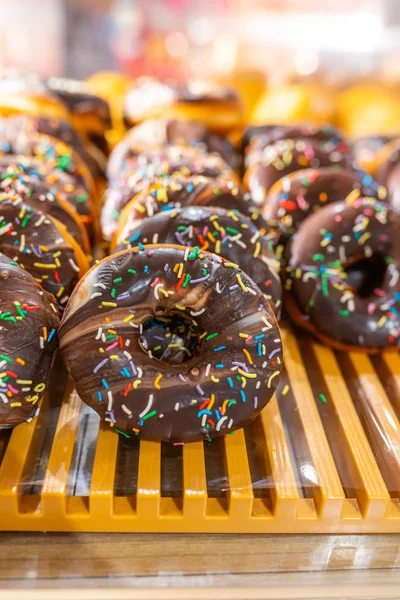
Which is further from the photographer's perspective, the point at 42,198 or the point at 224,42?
the point at 224,42

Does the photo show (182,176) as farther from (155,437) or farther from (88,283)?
(155,437)

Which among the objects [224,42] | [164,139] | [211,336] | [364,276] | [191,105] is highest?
[224,42]

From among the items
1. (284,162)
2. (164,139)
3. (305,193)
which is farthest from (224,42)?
(305,193)

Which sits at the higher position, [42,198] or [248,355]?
[42,198]

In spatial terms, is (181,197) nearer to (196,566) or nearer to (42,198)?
(42,198)

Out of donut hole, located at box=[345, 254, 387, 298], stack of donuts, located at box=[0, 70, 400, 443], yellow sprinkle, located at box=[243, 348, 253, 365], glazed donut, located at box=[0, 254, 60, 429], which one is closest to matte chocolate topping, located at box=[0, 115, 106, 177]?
stack of donuts, located at box=[0, 70, 400, 443]

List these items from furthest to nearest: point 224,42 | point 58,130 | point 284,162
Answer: point 224,42 → point 58,130 → point 284,162

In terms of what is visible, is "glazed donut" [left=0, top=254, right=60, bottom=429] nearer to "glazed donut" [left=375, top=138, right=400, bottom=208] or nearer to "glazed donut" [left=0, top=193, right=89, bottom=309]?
"glazed donut" [left=0, top=193, right=89, bottom=309]
